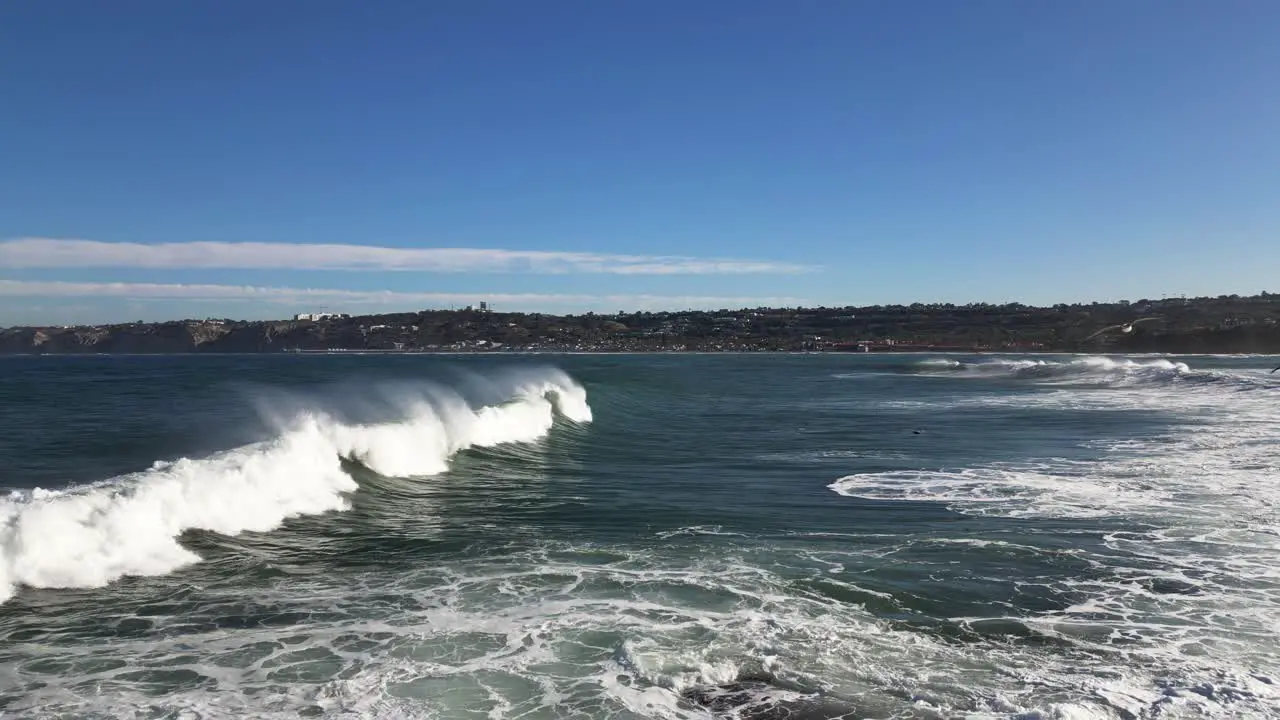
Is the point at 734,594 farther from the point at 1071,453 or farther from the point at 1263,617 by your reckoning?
the point at 1071,453

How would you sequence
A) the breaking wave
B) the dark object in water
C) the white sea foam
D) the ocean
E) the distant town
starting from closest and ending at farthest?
the dark object in water
the ocean
the white sea foam
the breaking wave
the distant town

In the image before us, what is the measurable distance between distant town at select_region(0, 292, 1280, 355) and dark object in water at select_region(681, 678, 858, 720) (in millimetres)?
124939

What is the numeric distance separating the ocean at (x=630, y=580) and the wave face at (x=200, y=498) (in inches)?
1.8

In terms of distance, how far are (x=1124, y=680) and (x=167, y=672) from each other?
7.65 m

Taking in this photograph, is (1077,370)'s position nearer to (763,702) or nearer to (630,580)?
(630,580)

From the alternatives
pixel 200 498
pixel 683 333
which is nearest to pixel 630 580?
pixel 200 498

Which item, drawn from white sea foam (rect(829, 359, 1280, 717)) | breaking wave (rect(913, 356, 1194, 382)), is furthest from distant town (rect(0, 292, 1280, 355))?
white sea foam (rect(829, 359, 1280, 717))

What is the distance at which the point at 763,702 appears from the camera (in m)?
7.02

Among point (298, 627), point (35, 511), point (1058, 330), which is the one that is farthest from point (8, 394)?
point (1058, 330)


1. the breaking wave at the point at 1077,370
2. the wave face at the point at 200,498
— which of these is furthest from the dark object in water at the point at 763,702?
the breaking wave at the point at 1077,370

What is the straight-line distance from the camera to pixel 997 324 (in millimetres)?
157375

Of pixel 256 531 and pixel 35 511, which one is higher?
pixel 35 511

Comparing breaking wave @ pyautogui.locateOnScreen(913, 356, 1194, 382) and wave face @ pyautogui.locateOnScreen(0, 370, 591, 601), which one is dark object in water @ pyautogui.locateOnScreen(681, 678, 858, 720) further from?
breaking wave @ pyautogui.locateOnScreen(913, 356, 1194, 382)

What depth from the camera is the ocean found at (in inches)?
285
